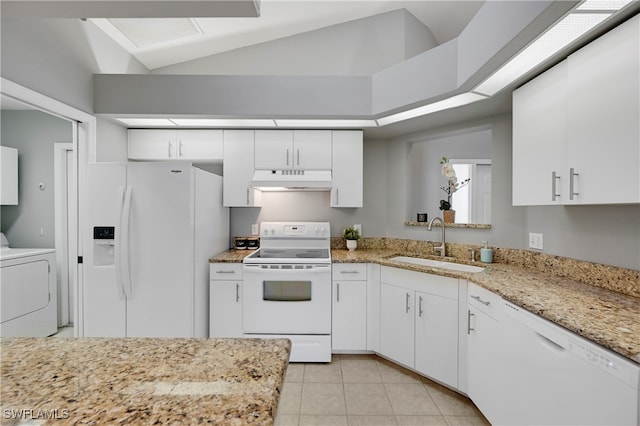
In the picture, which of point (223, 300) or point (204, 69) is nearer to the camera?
point (223, 300)

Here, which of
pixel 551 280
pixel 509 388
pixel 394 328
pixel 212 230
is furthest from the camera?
pixel 212 230

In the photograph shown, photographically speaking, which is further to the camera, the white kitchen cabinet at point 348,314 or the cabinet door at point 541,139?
the white kitchen cabinet at point 348,314

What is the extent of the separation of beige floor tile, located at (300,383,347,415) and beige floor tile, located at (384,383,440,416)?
14.5 inches

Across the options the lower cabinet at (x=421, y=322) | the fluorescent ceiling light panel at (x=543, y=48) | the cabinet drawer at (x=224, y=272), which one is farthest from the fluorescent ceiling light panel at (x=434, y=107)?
the cabinet drawer at (x=224, y=272)

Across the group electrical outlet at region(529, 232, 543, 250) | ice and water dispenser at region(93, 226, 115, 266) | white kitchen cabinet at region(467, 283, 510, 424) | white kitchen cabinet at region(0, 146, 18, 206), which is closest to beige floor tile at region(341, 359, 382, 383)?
white kitchen cabinet at region(467, 283, 510, 424)

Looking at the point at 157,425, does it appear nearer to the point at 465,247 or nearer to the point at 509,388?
the point at 509,388

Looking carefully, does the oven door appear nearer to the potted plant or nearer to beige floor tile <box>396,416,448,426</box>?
the potted plant

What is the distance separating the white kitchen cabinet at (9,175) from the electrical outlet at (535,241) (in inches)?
192

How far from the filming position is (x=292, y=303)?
2562mm

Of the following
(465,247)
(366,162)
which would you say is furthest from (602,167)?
(366,162)

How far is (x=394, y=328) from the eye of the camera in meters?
2.46

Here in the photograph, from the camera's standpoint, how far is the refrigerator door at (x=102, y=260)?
229 centimetres

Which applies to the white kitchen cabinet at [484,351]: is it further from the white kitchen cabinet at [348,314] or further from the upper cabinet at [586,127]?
the white kitchen cabinet at [348,314]

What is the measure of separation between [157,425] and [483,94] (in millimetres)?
2383
